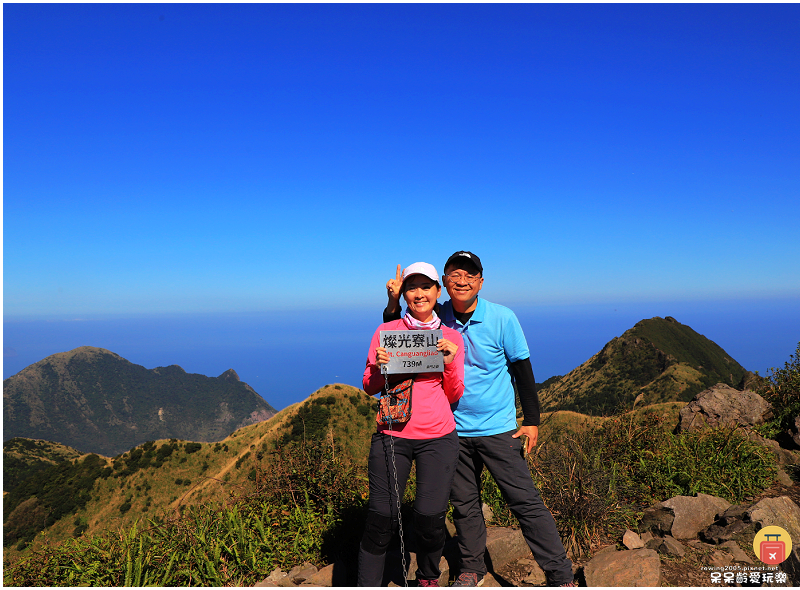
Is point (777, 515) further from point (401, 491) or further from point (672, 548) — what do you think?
point (401, 491)

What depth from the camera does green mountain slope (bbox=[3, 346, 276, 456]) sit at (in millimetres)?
136875

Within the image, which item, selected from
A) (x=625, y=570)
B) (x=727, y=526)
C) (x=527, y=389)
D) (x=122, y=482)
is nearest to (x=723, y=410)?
(x=727, y=526)

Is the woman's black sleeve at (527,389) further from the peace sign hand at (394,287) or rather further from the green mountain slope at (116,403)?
the green mountain slope at (116,403)

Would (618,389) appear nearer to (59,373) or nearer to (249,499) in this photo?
(249,499)

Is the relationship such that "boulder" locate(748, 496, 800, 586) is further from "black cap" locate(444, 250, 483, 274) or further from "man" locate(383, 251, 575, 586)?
"black cap" locate(444, 250, 483, 274)

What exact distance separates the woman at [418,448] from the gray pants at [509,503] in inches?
17.3

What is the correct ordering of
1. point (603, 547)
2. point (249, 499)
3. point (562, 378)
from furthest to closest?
point (562, 378) < point (249, 499) < point (603, 547)

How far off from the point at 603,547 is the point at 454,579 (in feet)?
5.38

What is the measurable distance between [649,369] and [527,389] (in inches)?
1662

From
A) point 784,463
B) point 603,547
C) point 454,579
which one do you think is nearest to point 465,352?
point 454,579

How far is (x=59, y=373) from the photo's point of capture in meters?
170

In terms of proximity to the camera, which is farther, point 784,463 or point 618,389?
point 618,389

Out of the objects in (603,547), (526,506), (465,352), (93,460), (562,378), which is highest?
(465,352)

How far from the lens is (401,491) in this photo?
3.29 meters
